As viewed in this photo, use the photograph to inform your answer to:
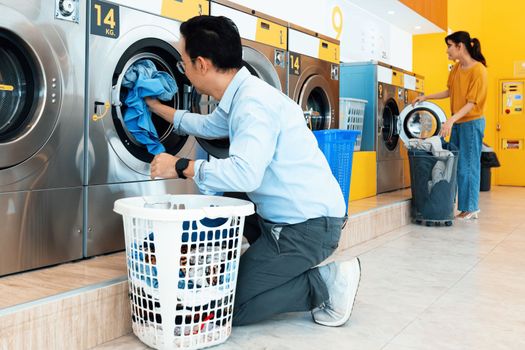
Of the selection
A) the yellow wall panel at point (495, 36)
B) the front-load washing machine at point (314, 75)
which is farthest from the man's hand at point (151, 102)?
the yellow wall panel at point (495, 36)

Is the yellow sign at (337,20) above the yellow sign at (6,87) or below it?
above

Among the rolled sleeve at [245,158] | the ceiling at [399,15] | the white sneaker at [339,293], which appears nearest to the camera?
the rolled sleeve at [245,158]

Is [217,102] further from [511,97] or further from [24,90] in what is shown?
[511,97]

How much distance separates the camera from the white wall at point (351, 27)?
4438 mm

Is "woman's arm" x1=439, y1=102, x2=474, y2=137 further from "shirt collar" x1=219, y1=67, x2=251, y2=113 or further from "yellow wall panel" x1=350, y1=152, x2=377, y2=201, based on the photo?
"shirt collar" x1=219, y1=67, x2=251, y2=113

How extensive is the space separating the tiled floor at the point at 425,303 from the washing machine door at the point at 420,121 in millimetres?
1370

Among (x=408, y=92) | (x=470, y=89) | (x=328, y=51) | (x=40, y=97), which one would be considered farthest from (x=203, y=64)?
(x=408, y=92)

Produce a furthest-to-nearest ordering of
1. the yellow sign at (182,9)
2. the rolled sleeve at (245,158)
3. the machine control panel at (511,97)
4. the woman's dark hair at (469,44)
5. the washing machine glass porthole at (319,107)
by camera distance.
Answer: the machine control panel at (511,97)
the woman's dark hair at (469,44)
the washing machine glass porthole at (319,107)
the yellow sign at (182,9)
the rolled sleeve at (245,158)

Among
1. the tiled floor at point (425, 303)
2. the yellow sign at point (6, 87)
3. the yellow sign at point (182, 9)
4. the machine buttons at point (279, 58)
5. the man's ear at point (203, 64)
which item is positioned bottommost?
the tiled floor at point (425, 303)

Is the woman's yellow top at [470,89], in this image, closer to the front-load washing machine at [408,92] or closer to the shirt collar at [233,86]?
the front-load washing machine at [408,92]

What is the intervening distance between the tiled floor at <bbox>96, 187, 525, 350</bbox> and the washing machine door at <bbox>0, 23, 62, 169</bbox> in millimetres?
728

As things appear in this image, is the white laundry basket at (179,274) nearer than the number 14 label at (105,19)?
Yes

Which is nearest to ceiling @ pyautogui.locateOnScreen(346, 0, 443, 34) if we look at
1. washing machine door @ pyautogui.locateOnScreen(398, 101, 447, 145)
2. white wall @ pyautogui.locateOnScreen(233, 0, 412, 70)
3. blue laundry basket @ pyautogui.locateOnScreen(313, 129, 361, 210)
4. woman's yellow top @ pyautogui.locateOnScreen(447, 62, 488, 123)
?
white wall @ pyautogui.locateOnScreen(233, 0, 412, 70)

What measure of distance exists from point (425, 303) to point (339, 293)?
1.56 ft
